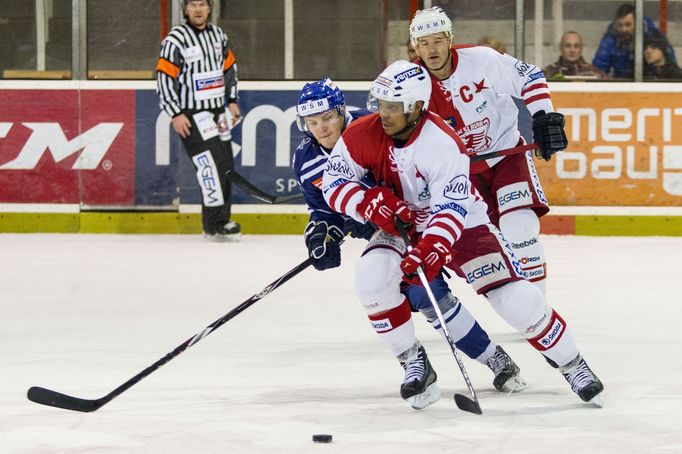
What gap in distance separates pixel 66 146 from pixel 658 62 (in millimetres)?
3369

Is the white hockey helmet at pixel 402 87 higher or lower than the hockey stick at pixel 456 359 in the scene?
higher

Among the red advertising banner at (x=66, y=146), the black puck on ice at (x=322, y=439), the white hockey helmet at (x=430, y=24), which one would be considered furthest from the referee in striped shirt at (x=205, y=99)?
the black puck on ice at (x=322, y=439)

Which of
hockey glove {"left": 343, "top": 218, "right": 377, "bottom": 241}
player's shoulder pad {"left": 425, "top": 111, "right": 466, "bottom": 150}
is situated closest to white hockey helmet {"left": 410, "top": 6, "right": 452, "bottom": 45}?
hockey glove {"left": 343, "top": 218, "right": 377, "bottom": 241}

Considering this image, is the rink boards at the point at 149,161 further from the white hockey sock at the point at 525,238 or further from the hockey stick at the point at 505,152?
the hockey stick at the point at 505,152

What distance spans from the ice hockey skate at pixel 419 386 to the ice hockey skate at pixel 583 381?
35cm

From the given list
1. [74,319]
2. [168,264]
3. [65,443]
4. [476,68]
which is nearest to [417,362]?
[65,443]

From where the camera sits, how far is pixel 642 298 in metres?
5.93

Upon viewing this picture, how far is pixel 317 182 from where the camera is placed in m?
4.18

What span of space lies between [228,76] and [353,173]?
14.3 ft

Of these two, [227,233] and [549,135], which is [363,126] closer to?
[549,135]

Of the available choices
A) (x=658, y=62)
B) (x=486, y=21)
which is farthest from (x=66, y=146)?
(x=658, y=62)

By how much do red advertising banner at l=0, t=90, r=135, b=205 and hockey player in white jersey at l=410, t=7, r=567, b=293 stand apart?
12.2 ft

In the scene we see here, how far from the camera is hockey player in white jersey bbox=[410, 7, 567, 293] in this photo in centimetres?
482

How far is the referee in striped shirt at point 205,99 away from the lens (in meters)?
7.97
